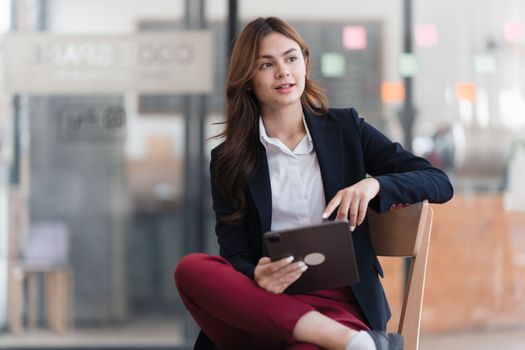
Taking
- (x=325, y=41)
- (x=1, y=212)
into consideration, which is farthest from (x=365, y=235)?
(x=1, y=212)

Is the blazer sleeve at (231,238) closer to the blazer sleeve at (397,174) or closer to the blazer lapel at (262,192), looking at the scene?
the blazer lapel at (262,192)

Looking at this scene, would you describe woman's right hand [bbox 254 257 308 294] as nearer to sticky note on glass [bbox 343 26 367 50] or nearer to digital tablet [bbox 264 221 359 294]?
digital tablet [bbox 264 221 359 294]

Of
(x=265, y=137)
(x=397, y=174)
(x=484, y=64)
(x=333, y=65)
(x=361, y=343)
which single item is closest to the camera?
(x=361, y=343)

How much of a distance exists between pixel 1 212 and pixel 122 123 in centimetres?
72

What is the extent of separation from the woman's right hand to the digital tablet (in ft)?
0.05

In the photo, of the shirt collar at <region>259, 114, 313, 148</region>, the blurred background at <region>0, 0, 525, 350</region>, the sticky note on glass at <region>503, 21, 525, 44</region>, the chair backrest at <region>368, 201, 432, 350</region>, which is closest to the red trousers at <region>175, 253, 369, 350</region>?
the chair backrest at <region>368, 201, 432, 350</region>

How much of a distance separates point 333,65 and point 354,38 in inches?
6.4

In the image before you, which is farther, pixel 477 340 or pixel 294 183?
pixel 477 340

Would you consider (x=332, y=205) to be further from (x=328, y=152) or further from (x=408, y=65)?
(x=408, y=65)

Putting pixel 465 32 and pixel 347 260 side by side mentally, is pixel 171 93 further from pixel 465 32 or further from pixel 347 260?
pixel 347 260

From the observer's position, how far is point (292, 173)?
2.20 meters

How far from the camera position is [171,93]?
4691 millimetres

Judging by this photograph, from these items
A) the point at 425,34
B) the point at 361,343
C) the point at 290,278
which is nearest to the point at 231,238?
the point at 290,278

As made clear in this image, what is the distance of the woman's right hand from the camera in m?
1.86
